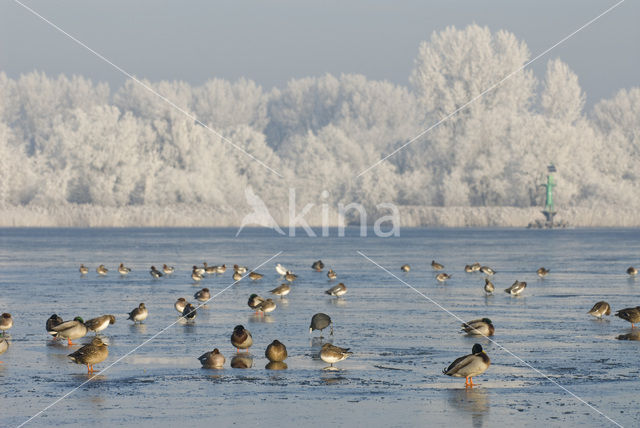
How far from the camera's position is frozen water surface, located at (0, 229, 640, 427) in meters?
13.3

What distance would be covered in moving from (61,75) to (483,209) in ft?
266

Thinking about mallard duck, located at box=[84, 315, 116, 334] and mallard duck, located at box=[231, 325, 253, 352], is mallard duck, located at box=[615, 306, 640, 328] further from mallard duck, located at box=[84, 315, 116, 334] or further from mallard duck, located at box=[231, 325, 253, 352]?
mallard duck, located at box=[84, 315, 116, 334]

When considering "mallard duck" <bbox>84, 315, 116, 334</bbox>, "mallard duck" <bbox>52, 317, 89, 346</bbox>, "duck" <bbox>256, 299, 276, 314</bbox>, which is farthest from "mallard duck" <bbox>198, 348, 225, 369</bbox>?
"duck" <bbox>256, 299, 276, 314</bbox>

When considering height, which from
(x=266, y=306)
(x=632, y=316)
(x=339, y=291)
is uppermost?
(x=339, y=291)

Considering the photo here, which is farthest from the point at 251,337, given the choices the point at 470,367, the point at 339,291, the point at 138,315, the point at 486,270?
the point at 486,270

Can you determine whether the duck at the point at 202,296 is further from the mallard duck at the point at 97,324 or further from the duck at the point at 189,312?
the mallard duck at the point at 97,324

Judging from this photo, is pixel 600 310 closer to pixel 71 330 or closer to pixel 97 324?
pixel 97 324

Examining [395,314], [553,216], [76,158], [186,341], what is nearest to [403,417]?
[186,341]

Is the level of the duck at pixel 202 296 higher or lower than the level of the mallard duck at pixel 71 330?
higher

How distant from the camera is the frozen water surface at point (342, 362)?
13312mm

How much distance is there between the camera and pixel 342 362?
17.4m

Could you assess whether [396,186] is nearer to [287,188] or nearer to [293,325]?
[287,188]

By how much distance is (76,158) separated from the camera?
11906 cm

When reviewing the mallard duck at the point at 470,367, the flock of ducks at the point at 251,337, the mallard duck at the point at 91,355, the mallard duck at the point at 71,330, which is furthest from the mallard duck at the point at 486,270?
the mallard duck at the point at 91,355
